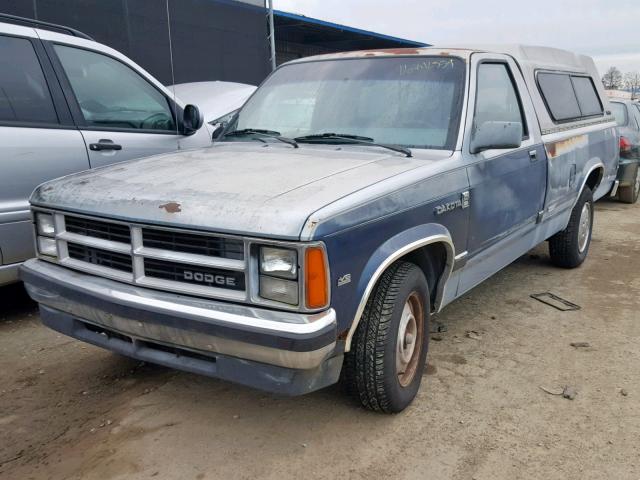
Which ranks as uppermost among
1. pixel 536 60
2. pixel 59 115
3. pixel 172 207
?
pixel 536 60

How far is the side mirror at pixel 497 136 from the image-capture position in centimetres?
330

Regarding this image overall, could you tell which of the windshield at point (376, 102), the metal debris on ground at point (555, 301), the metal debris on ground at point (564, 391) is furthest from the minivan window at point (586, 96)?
the metal debris on ground at point (564, 391)

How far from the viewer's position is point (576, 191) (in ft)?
17.2

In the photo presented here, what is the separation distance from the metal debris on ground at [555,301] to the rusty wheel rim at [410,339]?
1997 mm

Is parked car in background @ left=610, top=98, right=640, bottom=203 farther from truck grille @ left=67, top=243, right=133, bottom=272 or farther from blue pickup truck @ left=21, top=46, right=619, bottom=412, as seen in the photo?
truck grille @ left=67, top=243, right=133, bottom=272

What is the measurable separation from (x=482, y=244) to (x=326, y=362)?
1.60 metres

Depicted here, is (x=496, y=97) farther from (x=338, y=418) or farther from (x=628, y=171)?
(x=628, y=171)

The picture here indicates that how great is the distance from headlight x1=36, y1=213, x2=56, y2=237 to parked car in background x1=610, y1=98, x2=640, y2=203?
8.67m

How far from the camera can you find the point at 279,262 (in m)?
2.31

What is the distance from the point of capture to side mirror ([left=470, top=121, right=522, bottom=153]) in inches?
130

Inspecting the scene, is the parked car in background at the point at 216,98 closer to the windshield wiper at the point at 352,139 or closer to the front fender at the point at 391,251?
the windshield wiper at the point at 352,139

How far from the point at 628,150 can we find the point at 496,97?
21.0ft

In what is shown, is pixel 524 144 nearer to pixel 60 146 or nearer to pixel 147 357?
pixel 147 357

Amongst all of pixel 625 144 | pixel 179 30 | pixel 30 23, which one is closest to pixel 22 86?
pixel 30 23
